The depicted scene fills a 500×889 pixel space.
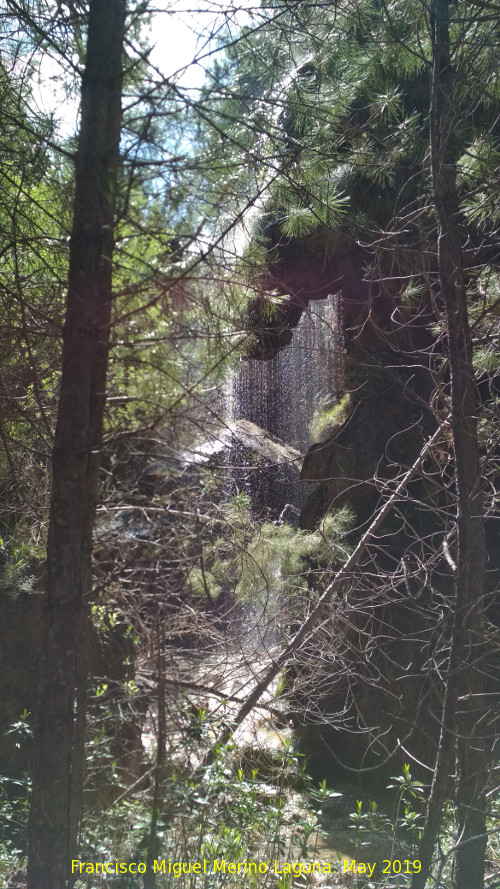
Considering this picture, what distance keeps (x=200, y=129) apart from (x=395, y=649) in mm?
4800

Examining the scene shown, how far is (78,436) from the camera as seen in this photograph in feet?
7.72

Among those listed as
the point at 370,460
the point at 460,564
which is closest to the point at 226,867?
the point at 460,564

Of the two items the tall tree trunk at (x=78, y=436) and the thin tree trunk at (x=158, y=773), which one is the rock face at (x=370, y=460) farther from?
the tall tree trunk at (x=78, y=436)

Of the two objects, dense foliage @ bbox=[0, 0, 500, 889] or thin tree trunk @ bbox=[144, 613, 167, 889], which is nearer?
dense foliage @ bbox=[0, 0, 500, 889]

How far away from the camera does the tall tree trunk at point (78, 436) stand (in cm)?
221

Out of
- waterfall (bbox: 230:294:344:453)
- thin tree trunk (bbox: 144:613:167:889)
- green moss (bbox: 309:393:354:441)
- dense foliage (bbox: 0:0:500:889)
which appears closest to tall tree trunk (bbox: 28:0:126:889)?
dense foliage (bbox: 0:0:500:889)

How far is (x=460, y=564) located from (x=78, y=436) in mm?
1527

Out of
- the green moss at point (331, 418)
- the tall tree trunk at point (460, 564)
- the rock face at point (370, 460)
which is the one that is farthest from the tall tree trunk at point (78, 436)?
the green moss at point (331, 418)

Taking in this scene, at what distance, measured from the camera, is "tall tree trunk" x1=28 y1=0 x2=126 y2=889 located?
2215mm

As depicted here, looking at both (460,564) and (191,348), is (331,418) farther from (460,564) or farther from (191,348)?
(191,348)

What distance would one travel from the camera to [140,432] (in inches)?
91.4

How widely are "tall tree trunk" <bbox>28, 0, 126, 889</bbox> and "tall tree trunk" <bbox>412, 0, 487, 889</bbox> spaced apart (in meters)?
1.27

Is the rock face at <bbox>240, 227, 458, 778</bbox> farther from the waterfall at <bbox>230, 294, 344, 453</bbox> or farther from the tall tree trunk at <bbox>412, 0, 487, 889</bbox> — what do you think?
the tall tree trunk at <bbox>412, 0, 487, 889</bbox>

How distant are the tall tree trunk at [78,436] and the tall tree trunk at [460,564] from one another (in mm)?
1266
